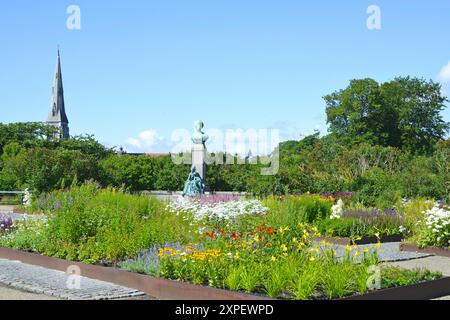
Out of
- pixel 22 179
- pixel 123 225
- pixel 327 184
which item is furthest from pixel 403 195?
pixel 22 179

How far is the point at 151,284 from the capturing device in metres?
8.59

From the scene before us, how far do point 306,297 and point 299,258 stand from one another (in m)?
1.05

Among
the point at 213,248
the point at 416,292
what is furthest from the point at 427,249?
the point at 213,248

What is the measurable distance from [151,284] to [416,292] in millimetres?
3535

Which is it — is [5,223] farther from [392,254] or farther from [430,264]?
[430,264]

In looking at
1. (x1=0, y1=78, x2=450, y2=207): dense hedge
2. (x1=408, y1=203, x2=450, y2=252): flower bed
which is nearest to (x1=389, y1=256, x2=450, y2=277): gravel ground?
(x1=408, y1=203, x2=450, y2=252): flower bed

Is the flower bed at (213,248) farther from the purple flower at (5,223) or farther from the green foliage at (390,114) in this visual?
the green foliage at (390,114)

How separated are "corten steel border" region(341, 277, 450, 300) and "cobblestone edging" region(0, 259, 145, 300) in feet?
10.1

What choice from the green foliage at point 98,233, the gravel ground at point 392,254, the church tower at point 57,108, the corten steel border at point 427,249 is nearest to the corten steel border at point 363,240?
the gravel ground at point 392,254

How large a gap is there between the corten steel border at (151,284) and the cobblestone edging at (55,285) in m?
0.10

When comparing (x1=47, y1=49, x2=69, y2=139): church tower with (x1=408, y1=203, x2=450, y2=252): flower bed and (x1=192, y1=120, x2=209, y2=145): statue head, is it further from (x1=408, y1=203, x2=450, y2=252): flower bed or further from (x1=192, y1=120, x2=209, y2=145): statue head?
(x1=408, y1=203, x2=450, y2=252): flower bed

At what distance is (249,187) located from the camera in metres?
30.1
